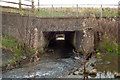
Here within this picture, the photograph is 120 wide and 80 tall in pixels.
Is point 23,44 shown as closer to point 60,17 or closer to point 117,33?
point 60,17

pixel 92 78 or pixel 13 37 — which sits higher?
pixel 13 37

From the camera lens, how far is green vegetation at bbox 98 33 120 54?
9.52 metres

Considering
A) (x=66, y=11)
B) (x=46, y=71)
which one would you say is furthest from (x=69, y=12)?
(x=46, y=71)

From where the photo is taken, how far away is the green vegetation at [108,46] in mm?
9516

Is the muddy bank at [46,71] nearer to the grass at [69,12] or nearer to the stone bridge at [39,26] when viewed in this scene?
the stone bridge at [39,26]

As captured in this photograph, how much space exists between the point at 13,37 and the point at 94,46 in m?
6.00

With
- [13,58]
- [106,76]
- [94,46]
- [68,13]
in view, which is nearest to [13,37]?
[13,58]

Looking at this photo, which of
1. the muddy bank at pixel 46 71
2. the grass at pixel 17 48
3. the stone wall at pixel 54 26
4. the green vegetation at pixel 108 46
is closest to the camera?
the muddy bank at pixel 46 71

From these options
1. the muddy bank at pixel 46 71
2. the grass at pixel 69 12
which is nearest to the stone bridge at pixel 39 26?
the grass at pixel 69 12

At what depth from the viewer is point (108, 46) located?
9797 millimetres

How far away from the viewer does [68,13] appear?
11062 mm

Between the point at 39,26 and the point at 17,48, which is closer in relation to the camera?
the point at 17,48

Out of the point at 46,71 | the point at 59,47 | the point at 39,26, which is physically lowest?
the point at 46,71

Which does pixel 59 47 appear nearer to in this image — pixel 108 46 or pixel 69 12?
pixel 69 12
